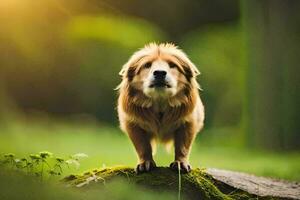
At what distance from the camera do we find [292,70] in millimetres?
3658

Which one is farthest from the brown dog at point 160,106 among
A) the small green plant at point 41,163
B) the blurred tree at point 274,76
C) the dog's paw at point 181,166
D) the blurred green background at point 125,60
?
the blurred tree at point 274,76

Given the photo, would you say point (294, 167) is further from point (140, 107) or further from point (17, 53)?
point (17, 53)

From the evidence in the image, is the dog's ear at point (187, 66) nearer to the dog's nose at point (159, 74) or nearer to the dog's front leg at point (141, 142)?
the dog's nose at point (159, 74)

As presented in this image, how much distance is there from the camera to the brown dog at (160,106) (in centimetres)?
316

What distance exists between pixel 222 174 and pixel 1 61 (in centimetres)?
118

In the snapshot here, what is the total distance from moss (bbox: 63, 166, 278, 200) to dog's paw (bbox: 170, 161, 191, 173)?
0.02 m

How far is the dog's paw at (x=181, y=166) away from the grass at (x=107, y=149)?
0.33 ft

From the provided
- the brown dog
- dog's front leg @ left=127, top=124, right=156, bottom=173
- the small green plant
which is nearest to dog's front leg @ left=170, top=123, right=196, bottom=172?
the brown dog

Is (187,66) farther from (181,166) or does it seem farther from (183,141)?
(181,166)

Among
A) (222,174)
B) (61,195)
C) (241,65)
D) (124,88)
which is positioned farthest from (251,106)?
(61,195)

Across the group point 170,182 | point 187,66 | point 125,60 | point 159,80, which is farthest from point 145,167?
point 125,60

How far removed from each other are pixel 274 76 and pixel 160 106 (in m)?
0.78

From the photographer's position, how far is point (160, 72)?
122 inches

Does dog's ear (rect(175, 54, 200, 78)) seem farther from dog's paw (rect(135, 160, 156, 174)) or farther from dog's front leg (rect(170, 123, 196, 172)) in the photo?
dog's paw (rect(135, 160, 156, 174))
